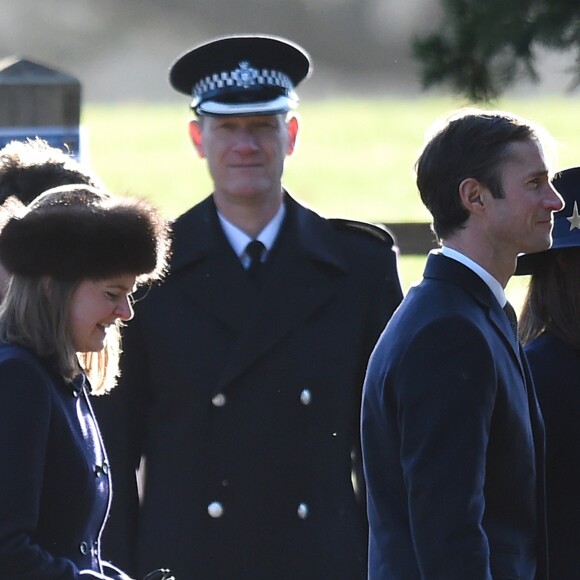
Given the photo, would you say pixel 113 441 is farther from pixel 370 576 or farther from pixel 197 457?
pixel 370 576

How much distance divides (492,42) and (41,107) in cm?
137

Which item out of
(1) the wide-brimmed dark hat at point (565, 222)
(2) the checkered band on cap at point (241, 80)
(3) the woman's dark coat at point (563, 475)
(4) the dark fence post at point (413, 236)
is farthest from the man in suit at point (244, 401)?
(4) the dark fence post at point (413, 236)

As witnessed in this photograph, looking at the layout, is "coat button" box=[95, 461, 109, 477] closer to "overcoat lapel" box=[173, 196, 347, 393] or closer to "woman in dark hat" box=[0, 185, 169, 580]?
"woman in dark hat" box=[0, 185, 169, 580]

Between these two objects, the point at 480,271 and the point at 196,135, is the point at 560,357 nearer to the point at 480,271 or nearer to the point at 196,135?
the point at 480,271

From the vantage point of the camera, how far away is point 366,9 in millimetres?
18344

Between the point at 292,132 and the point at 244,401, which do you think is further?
the point at 292,132

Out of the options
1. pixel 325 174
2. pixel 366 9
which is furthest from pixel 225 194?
pixel 325 174

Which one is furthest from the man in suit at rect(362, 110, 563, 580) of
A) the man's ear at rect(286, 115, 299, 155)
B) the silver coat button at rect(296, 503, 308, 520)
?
the man's ear at rect(286, 115, 299, 155)

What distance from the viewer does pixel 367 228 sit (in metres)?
3.65

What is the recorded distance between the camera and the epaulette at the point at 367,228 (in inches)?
142

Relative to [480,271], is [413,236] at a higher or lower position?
higher

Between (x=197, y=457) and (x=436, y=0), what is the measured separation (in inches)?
76.6

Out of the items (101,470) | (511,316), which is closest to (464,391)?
(511,316)

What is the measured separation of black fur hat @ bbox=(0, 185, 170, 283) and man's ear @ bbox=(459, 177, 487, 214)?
0.57 meters
